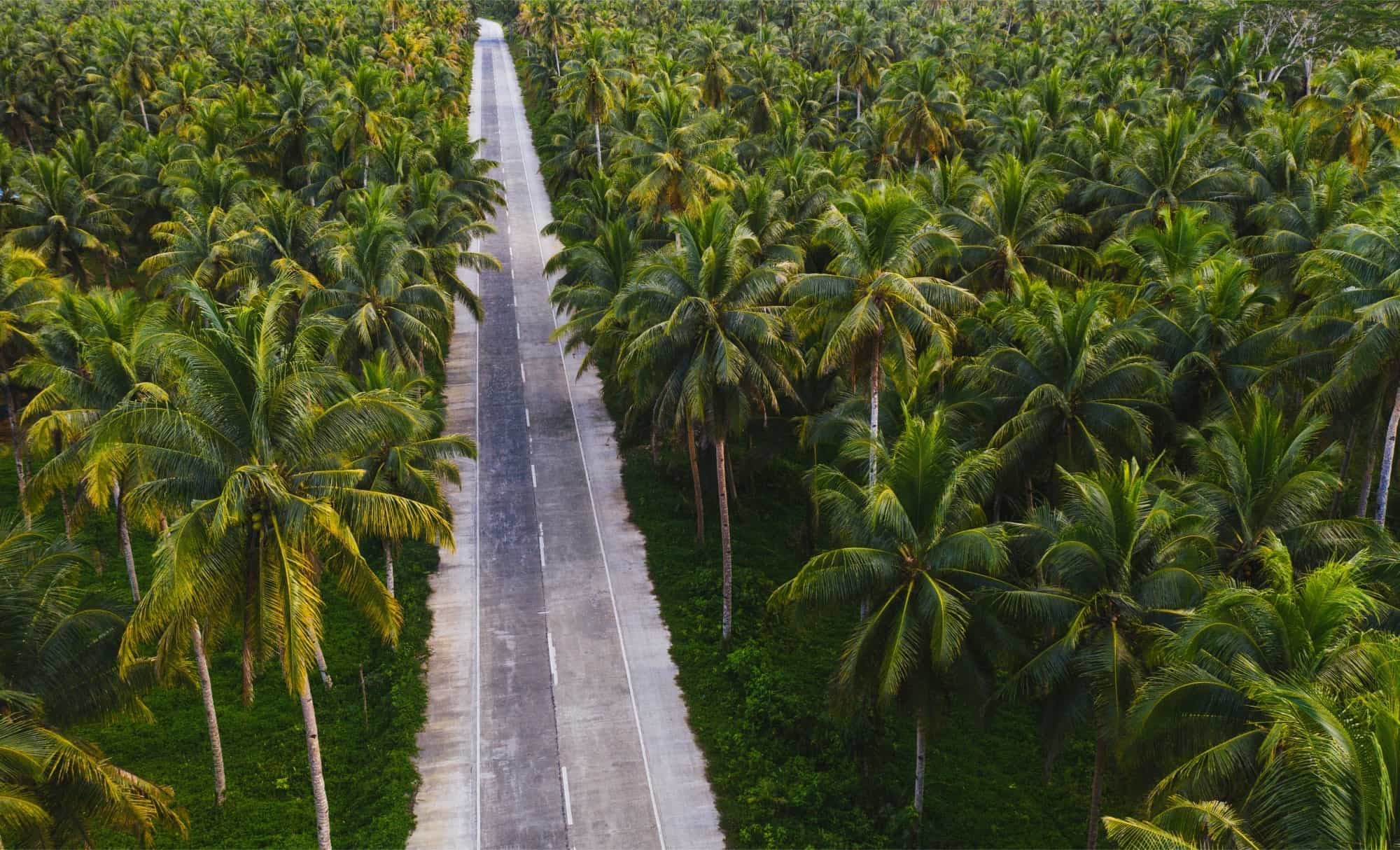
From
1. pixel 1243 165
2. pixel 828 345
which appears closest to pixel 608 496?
pixel 828 345

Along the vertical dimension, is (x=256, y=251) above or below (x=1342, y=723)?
above

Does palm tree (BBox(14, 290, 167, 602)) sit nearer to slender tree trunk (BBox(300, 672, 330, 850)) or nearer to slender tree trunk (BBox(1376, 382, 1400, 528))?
slender tree trunk (BBox(300, 672, 330, 850))

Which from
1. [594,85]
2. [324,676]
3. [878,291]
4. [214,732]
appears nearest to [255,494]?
[214,732]

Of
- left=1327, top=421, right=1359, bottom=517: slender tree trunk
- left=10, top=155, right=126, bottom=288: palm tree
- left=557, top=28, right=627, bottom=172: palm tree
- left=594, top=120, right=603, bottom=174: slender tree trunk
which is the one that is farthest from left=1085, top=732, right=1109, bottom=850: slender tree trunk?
left=10, top=155, right=126, bottom=288: palm tree

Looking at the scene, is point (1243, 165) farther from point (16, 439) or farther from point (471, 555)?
point (16, 439)

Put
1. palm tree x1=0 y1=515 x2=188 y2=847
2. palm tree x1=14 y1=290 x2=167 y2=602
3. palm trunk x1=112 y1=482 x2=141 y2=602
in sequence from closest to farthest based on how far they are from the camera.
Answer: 1. palm tree x1=0 y1=515 x2=188 y2=847
2. palm tree x1=14 y1=290 x2=167 y2=602
3. palm trunk x1=112 y1=482 x2=141 y2=602

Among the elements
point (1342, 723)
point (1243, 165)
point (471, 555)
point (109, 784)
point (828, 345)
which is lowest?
point (471, 555)
